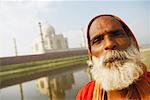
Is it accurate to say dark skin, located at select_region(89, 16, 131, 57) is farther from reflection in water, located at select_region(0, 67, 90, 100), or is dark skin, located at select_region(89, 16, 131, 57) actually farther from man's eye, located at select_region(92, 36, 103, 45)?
reflection in water, located at select_region(0, 67, 90, 100)

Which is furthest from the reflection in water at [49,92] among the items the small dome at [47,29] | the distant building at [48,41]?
the distant building at [48,41]

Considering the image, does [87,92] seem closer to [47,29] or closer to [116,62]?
[116,62]

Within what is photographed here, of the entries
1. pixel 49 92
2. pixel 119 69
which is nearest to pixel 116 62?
pixel 119 69

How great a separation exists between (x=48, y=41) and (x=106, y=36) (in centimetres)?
1816

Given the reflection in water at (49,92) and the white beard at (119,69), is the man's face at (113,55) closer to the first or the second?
the white beard at (119,69)

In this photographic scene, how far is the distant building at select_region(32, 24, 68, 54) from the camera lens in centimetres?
1794

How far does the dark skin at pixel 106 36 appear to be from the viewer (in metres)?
0.80

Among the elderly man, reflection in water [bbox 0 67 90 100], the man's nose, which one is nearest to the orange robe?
the elderly man

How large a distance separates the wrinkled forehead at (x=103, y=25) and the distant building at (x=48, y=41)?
16.8 metres

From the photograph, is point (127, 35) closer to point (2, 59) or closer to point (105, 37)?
point (105, 37)

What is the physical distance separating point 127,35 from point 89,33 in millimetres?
105

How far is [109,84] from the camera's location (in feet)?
2.68

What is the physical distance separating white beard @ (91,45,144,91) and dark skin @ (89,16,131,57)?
0.05 feet

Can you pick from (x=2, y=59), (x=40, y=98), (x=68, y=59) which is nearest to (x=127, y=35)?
(x=40, y=98)
